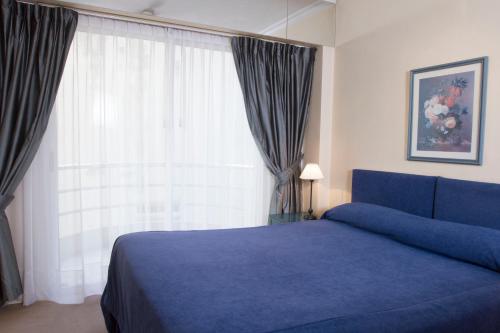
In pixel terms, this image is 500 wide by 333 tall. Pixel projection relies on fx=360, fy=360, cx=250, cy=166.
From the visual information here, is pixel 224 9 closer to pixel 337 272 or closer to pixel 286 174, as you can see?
pixel 286 174

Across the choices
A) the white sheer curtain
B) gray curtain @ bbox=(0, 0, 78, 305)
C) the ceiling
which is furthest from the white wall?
Answer: gray curtain @ bbox=(0, 0, 78, 305)

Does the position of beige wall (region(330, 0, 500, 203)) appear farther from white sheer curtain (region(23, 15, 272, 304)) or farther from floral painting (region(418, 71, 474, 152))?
white sheer curtain (region(23, 15, 272, 304))

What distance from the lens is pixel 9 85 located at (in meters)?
2.66

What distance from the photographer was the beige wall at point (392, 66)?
2.37 m

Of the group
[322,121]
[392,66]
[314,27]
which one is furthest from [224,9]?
[392,66]

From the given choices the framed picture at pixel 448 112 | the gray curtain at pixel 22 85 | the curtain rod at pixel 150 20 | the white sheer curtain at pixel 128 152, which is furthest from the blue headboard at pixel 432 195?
the gray curtain at pixel 22 85

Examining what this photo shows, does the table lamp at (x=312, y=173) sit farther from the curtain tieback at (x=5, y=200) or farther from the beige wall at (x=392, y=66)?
the curtain tieback at (x=5, y=200)

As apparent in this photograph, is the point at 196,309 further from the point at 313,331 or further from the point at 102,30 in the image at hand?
the point at 102,30

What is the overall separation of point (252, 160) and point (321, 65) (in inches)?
47.9

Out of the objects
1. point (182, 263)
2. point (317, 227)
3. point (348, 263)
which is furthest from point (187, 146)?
point (348, 263)

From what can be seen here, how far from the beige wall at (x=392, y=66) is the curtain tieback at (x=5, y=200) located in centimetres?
288

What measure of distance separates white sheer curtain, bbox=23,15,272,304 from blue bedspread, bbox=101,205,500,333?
799 millimetres

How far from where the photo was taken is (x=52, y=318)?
2639mm

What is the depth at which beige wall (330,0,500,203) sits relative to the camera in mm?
2369
